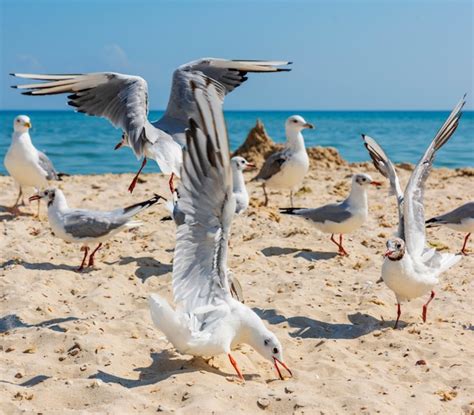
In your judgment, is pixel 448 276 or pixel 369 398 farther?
pixel 448 276

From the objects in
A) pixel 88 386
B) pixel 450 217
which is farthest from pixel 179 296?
pixel 450 217

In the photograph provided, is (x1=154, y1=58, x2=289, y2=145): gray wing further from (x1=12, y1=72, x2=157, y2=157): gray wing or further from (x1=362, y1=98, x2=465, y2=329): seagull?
(x1=362, y1=98, x2=465, y2=329): seagull

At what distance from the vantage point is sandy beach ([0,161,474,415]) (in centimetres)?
429

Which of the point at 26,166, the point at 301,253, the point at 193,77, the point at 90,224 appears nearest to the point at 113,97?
the point at 193,77

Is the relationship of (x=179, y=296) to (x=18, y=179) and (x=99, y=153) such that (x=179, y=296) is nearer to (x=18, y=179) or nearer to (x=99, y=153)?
(x=18, y=179)

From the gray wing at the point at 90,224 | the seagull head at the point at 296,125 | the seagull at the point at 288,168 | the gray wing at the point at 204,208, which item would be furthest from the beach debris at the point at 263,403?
the seagull head at the point at 296,125

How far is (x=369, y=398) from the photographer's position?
4344 mm

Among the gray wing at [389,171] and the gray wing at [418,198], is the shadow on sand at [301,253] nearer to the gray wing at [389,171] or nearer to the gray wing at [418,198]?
the gray wing at [389,171]

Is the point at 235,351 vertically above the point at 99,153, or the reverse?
the point at 235,351

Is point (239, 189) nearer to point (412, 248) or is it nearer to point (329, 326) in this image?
point (412, 248)

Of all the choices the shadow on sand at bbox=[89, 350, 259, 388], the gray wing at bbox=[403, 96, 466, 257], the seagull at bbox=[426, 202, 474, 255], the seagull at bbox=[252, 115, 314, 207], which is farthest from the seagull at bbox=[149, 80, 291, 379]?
the seagull at bbox=[252, 115, 314, 207]

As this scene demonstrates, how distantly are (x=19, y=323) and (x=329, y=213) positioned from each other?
367 cm

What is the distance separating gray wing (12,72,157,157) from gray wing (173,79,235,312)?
6.97ft

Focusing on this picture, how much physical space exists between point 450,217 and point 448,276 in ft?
3.71
